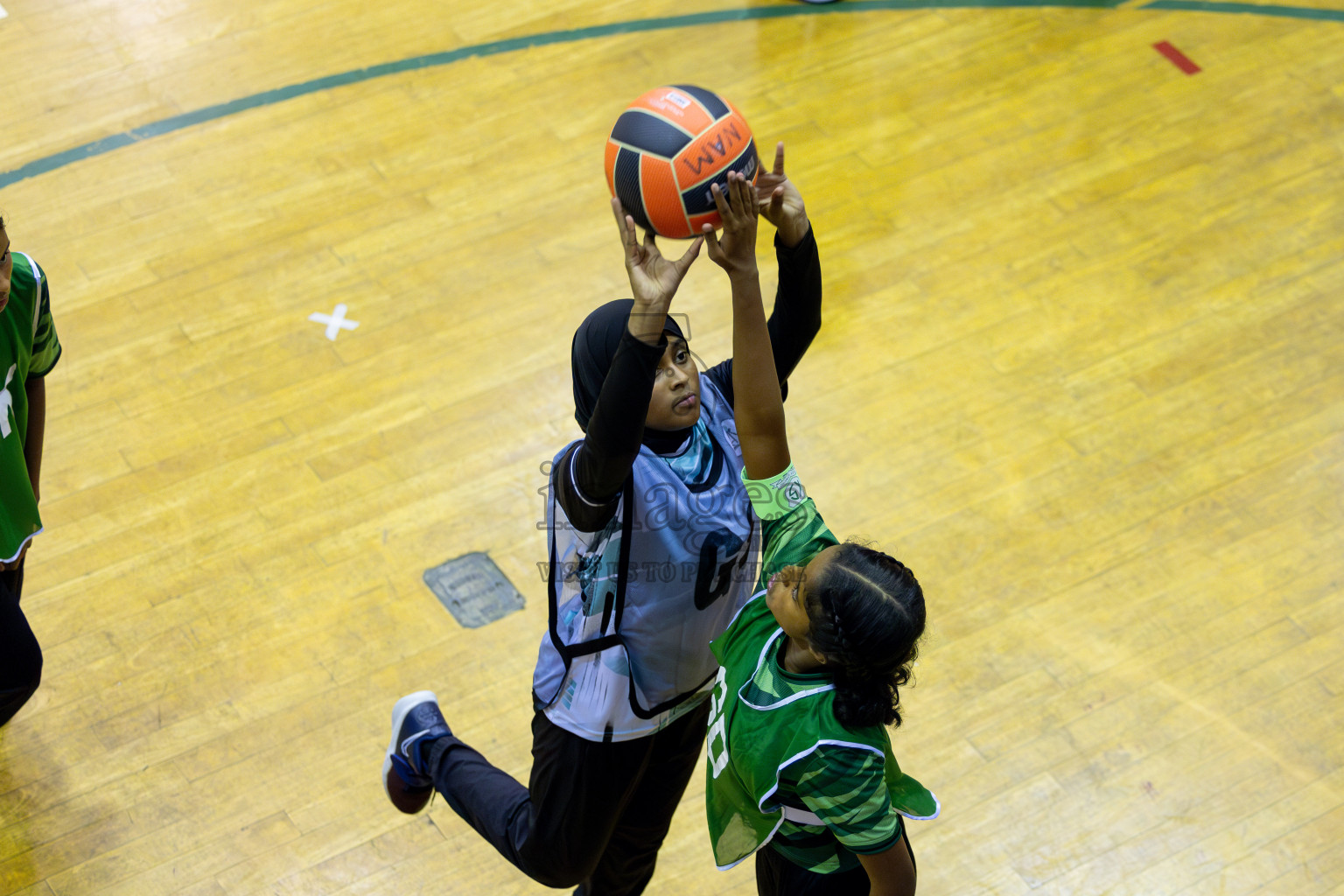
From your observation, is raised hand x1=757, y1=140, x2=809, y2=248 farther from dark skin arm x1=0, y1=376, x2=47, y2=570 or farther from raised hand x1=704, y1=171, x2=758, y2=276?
dark skin arm x1=0, y1=376, x2=47, y2=570

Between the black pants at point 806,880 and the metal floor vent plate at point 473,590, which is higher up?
the black pants at point 806,880

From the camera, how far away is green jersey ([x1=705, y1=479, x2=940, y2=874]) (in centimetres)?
195

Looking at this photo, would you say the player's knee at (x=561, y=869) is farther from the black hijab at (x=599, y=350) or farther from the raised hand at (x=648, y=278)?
the raised hand at (x=648, y=278)

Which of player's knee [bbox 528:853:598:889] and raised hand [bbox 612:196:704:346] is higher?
raised hand [bbox 612:196:704:346]

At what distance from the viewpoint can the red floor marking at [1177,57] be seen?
215 inches

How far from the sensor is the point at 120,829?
3.06 metres

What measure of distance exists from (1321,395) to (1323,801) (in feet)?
5.10

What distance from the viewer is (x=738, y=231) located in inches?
78.7

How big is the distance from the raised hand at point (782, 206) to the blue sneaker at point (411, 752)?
140cm

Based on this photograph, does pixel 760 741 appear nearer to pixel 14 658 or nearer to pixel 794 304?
pixel 794 304

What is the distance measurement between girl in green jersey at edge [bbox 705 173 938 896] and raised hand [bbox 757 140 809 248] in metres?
0.10

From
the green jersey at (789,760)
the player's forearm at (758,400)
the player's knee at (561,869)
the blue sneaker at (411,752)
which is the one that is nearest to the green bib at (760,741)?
the green jersey at (789,760)

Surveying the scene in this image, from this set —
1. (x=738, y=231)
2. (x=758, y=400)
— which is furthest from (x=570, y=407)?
(x=738, y=231)

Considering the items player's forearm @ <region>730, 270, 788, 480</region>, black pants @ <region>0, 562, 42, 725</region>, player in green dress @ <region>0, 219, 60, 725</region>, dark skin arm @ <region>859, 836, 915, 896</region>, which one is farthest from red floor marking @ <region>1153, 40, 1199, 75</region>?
black pants @ <region>0, 562, 42, 725</region>
